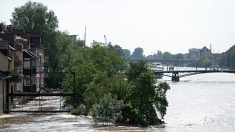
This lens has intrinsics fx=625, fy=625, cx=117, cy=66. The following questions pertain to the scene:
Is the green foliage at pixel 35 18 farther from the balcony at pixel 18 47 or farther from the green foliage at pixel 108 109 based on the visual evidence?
the green foliage at pixel 108 109

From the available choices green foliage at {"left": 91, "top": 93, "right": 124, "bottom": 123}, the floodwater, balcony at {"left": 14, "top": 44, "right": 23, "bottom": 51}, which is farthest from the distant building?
green foliage at {"left": 91, "top": 93, "right": 124, "bottom": 123}

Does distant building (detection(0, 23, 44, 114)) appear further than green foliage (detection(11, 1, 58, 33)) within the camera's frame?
No

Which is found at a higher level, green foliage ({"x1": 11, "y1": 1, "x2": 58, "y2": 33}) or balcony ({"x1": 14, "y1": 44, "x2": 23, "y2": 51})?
green foliage ({"x1": 11, "y1": 1, "x2": 58, "y2": 33})

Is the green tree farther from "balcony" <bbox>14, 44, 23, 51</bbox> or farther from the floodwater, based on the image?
"balcony" <bbox>14, 44, 23, 51</bbox>

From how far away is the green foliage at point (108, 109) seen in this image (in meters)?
63.7

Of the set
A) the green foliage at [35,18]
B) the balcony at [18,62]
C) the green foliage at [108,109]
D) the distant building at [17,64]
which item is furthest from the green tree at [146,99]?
the green foliage at [35,18]

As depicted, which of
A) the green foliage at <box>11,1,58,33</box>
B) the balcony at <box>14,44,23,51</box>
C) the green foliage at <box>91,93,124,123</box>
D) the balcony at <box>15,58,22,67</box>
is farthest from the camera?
the green foliage at <box>11,1,58,33</box>

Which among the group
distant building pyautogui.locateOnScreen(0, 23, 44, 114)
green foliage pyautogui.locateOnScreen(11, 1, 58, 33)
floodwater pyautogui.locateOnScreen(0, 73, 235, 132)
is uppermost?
green foliage pyautogui.locateOnScreen(11, 1, 58, 33)

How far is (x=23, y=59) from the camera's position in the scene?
99188 mm

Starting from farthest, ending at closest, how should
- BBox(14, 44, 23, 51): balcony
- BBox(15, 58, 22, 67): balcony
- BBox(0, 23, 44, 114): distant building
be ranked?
BBox(14, 44, 23, 51): balcony
BBox(15, 58, 22, 67): balcony
BBox(0, 23, 44, 114): distant building

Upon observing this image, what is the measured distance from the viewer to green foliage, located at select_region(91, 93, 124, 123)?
63688 millimetres

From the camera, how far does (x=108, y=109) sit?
63.8 meters

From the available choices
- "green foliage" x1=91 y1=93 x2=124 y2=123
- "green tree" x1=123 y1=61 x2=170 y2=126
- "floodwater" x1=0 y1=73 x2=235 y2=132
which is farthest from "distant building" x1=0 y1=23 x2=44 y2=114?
"green tree" x1=123 y1=61 x2=170 y2=126

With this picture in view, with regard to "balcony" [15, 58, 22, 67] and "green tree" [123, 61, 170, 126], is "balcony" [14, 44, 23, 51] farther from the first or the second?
"green tree" [123, 61, 170, 126]
